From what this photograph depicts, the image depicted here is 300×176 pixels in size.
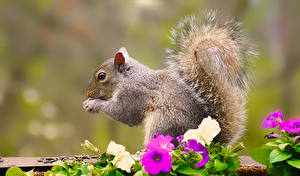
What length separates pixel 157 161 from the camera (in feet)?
2.64

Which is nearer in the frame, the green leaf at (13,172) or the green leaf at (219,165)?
the green leaf at (219,165)

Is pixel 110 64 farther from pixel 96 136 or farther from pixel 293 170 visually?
pixel 96 136

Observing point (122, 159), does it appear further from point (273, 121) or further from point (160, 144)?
point (273, 121)

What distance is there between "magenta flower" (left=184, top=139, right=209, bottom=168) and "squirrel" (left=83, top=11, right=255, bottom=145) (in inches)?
10.5

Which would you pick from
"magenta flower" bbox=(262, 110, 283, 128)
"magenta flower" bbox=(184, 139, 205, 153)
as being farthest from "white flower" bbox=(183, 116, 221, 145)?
"magenta flower" bbox=(262, 110, 283, 128)

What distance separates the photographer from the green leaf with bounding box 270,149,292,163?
79 cm

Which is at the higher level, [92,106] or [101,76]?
[101,76]

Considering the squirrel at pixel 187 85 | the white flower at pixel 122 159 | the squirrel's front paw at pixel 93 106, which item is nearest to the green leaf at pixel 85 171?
the white flower at pixel 122 159

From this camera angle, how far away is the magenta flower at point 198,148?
33.7 inches

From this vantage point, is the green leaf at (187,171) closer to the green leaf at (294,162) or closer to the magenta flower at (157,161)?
the magenta flower at (157,161)

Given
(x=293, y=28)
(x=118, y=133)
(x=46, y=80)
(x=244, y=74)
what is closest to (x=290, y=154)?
(x=244, y=74)

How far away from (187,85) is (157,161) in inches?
18.9

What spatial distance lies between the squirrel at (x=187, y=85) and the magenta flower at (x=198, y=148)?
27cm

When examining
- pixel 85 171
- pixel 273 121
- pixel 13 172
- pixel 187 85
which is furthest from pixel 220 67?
pixel 13 172
